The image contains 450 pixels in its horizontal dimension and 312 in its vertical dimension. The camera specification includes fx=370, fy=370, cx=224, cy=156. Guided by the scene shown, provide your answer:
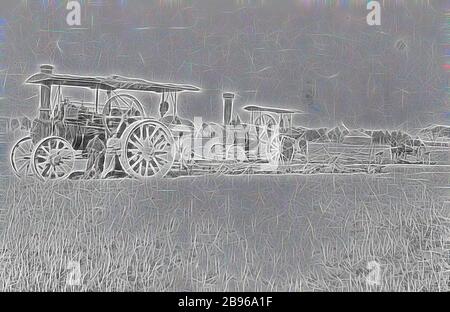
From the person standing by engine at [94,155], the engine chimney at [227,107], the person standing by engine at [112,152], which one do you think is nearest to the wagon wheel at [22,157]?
the person standing by engine at [94,155]

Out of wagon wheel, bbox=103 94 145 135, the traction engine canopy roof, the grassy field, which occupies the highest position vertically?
the traction engine canopy roof

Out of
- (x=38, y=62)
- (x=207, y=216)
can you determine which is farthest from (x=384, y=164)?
(x=38, y=62)

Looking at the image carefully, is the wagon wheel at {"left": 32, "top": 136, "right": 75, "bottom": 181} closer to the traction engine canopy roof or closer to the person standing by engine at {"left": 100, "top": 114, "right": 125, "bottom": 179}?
the person standing by engine at {"left": 100, "top": 114, "right": 125, "bottom": 179}

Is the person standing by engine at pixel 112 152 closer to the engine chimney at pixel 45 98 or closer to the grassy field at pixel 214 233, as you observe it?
the grassy field at pixel 214 233

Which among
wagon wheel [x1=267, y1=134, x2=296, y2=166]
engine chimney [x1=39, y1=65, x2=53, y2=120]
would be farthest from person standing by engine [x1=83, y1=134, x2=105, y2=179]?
wagon wheel [x1=267, y1=134, x2=296, y2=166]

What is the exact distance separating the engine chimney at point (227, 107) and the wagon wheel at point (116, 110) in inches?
19.4

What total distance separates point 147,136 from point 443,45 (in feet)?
6.10

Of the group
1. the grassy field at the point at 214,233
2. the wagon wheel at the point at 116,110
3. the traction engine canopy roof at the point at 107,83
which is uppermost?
the traction engine canopy roof at the point at 107,83

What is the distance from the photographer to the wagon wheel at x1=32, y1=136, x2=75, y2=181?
2139mm

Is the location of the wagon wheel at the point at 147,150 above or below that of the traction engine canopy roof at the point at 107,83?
below

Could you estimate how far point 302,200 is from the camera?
7.20 ft

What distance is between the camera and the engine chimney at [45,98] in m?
2.14

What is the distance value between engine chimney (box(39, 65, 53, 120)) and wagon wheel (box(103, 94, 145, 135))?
0.33 meters

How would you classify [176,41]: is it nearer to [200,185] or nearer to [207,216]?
[200,185]
